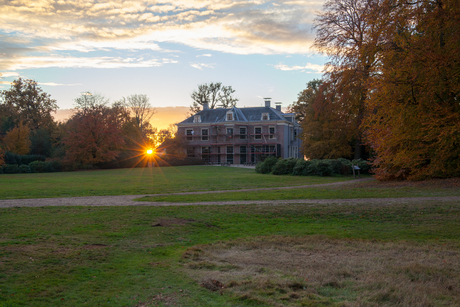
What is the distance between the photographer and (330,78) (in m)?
31.4

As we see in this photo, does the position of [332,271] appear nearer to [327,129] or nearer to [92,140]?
[327,129]

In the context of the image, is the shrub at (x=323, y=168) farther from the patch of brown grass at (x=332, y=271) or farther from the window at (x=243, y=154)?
the window at (x=243, y=154)

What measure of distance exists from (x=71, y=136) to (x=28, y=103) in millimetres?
23271

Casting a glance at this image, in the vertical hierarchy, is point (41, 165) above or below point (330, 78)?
below

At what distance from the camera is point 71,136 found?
1795 inches

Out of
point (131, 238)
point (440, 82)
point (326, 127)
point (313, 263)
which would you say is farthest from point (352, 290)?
point (326, 127)

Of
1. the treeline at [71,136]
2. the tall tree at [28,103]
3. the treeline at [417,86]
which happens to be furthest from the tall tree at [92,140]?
the treeline at [417,86]

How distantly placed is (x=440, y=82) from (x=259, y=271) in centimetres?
1567

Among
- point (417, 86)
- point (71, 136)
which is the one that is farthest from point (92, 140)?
point (417, 86)

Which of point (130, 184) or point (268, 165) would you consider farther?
point (268, 165)

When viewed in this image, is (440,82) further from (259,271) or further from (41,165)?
(41,165)

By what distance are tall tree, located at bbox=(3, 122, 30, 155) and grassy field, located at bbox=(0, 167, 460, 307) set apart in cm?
4406

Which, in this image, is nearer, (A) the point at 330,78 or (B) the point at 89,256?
(B) the point at 89,256

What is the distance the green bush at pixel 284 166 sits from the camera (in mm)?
32438
